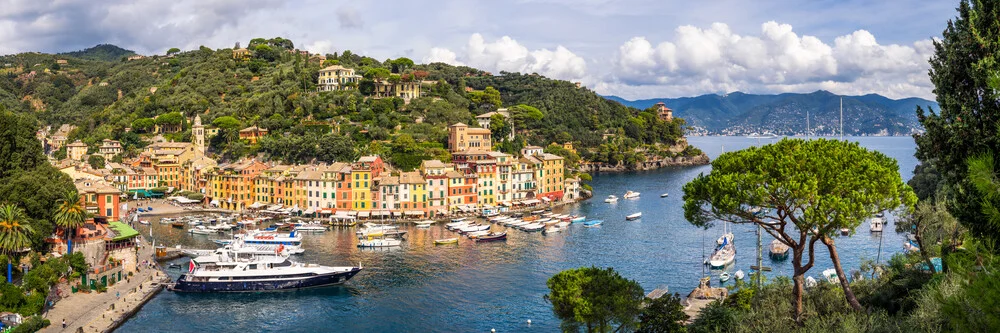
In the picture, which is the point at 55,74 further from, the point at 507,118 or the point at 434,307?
the point at 434,307

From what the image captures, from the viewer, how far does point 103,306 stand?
31.7 m

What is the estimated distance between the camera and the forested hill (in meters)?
88.0

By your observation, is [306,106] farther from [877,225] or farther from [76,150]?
[877,225]

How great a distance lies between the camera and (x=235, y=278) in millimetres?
36812

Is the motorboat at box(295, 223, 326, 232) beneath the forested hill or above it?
beneath

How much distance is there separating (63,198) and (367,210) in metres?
28.1

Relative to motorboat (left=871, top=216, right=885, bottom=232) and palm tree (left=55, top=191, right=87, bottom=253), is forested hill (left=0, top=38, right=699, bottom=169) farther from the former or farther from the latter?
motorboat (left=871, top=216, right=885, bottom=232)

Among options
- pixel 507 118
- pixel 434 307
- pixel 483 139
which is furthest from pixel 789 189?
pixel 507 118

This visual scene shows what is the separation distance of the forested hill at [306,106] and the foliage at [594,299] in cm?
5377


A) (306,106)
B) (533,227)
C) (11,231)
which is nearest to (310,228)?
(533,227)

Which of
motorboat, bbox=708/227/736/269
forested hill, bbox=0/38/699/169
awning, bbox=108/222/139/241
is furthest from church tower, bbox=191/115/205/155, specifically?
motorboat, bbox=708/227/736/269

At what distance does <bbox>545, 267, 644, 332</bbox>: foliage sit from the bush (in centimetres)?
1973

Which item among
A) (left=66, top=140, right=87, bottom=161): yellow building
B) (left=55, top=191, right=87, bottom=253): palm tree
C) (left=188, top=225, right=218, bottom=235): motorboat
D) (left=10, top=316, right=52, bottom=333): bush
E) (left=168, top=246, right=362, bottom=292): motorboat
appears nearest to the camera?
(left=10, top=316, right=52, bottom=333): bush

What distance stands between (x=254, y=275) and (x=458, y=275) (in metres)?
11.1
